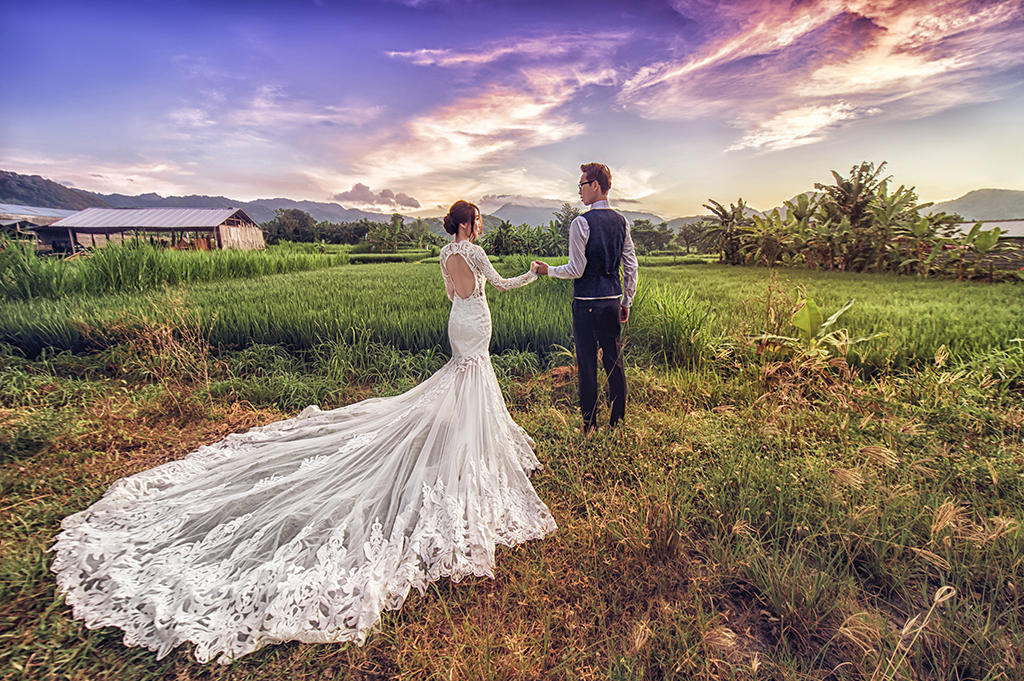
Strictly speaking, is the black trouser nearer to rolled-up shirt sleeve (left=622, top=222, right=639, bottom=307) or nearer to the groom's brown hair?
rolled-up shirt sleeve (left=622, top=222, right=639, bottom=307)

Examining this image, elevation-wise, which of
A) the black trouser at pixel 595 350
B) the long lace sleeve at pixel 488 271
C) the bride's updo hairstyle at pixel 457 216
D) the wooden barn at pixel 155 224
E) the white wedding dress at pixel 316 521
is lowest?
the white wedding dress at pixel 316 521

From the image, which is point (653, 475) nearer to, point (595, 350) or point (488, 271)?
point (595, 350)

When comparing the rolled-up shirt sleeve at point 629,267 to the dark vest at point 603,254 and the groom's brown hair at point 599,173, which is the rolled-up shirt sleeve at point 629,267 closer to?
the dark vest at point 603,254

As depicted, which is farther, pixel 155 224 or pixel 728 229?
pixel 155 224

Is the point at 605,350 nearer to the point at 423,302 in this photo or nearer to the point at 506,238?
the point at 423,302

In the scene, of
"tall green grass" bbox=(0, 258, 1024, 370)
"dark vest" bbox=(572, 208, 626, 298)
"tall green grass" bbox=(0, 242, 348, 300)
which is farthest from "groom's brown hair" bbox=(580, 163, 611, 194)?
"tall green grass" bbox=(0, 242, 348, 300)

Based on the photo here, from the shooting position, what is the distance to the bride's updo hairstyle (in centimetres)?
300

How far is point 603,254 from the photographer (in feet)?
10.8

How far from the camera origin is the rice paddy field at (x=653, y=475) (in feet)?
6.00

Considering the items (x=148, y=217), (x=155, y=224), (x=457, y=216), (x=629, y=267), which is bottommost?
(x=629, y=267)

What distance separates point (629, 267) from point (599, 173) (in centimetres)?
84

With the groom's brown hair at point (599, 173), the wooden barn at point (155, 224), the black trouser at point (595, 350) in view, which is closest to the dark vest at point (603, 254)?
the black trouser at point (595, 350)

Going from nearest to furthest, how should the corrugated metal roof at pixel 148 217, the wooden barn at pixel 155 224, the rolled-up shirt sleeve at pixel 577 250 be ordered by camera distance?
1. the rolled-up shirt sleeve at pixel 577 250
2. the wooden barn at pixel 155 224
3. the corrugated metal roof at pixel 148 217

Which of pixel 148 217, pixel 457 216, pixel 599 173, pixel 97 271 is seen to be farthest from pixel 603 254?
pixel 148 217
